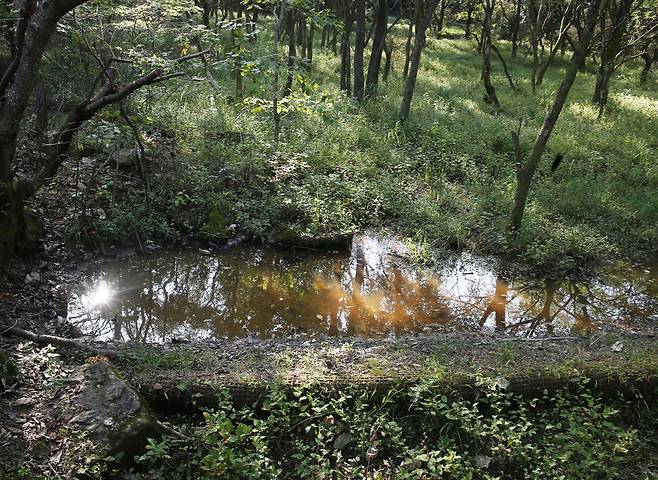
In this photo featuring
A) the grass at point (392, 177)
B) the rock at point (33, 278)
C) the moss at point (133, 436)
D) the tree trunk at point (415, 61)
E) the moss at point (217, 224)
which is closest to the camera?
the moss at point (133, 436)

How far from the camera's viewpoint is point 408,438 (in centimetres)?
456

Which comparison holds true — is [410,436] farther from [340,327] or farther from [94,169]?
[94,169]

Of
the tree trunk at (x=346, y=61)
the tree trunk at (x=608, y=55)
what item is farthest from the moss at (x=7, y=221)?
the tree trunk at (x=608, y=55)

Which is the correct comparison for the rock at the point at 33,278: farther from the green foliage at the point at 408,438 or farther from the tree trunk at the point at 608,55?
the tree trunk at the point at 608,55

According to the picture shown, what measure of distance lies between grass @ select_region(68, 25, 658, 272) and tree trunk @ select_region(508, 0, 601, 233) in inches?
16.9

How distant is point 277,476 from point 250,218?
593cm

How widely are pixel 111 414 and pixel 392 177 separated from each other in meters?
8.31

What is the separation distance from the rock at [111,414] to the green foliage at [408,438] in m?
0.18

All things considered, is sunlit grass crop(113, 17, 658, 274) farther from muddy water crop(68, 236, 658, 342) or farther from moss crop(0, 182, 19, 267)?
moss crop(0, 182, 19, 267)

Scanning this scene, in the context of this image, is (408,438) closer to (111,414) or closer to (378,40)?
(111,414)

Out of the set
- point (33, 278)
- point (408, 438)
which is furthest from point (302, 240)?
point (408, 438)

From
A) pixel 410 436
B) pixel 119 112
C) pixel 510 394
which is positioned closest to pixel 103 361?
pixel 410 436

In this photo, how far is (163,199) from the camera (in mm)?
9148

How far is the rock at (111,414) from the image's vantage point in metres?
3.81
